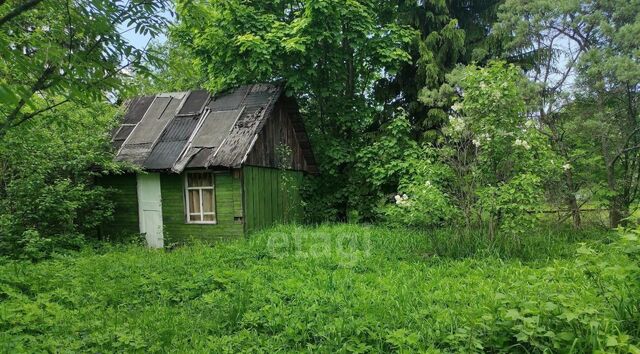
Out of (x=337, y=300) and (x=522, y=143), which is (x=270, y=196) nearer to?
(x=522, y=143)

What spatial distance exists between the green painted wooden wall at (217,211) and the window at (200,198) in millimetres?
147

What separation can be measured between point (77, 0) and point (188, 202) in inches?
321

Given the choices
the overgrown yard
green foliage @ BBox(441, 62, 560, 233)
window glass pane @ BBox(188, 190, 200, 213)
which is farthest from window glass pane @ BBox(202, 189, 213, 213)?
green foliage @ BBox(441, 62, 560, 233)

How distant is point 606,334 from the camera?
2916mm

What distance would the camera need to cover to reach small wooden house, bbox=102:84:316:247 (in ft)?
32.6

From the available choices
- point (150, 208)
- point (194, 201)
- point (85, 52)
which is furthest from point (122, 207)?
point (85, 52)

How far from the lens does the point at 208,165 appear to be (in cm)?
953

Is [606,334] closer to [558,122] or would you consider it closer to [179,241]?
[558,122]

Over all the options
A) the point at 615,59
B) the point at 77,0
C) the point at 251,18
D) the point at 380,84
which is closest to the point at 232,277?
the point at 77,0

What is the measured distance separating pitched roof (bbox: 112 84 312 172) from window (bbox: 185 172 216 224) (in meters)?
0.62

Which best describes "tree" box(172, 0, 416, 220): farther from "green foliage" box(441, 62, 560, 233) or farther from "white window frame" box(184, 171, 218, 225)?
"green foliage" box(441, 62, 560, 233)

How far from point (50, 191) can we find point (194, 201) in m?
3.22

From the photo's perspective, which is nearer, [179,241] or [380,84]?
[179,241]

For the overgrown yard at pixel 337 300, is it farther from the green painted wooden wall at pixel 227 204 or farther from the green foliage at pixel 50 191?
the green painted wooden wall at pixel 227 204
